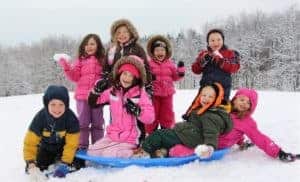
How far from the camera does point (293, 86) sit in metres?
45.4

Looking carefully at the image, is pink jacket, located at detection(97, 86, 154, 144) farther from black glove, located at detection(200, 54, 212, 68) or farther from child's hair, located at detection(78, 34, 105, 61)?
black glove, located at detection(200, 54, 212, 68)

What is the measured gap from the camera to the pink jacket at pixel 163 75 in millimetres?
6074

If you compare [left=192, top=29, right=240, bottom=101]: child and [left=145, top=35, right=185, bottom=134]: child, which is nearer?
[left=192, top=29, right=240, bottom=101]: child

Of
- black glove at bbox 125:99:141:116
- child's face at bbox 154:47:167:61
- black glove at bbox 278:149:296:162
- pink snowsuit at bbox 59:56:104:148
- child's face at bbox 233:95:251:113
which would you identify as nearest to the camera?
black glove at bbox 278:149:296:162

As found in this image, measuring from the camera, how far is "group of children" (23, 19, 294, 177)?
4637mm

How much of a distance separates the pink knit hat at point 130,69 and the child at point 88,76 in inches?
29.2

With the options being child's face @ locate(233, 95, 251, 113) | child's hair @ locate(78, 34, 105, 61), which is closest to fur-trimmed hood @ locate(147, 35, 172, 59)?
child's hair @ locate(78, 34, 105, 61)

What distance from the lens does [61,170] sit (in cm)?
439

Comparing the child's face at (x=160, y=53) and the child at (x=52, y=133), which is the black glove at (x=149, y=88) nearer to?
the child's face at (x=160, y=53)

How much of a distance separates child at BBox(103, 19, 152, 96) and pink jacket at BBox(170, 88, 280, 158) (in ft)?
3.43

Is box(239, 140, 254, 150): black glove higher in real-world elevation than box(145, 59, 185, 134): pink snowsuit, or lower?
lower

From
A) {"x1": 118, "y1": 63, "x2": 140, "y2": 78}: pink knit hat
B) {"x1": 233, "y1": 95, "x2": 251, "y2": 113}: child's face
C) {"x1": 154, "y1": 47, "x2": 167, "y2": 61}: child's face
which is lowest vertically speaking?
{"x1": 233, "y1": 95, "x2": 251, "y2": 113}: child's face

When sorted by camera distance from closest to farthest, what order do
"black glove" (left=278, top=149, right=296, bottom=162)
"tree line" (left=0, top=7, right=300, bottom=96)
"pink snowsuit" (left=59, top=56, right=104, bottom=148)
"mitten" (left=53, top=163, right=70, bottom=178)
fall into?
"mitten" (left=53, top=163, right=70, bottom=178) < "black glove" (left=278, top=149, right=296, bottom=162) < "pink snowsuit" (left=59, top=56, right=104, bottom=148) < "tree line" (left=0, top=7, right=300, bottom=96)

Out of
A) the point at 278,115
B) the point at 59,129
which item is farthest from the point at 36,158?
the point at 278,115
